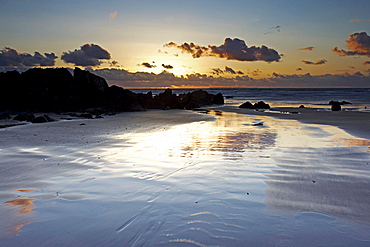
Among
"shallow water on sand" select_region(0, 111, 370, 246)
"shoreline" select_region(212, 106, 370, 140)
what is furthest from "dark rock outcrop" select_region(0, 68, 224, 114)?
"shallow water on sand" select_region(0, 111, 370, 246)

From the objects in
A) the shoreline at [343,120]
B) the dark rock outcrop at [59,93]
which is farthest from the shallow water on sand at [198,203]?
the dark rock outcrop at [59,93]

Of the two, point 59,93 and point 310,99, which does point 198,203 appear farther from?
point 310,99

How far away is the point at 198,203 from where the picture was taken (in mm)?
3979

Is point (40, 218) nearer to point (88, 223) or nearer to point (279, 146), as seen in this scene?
point (88, 223)

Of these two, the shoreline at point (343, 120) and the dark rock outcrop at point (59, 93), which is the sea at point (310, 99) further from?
the dark rock outcrop at point (59, 93)

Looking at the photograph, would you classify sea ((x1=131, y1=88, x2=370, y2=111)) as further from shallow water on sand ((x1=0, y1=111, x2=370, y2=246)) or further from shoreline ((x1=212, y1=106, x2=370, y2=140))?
shallow water on sand ((x1=0, y1=111, x2=370, y2=246))

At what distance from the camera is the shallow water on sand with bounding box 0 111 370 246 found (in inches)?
120

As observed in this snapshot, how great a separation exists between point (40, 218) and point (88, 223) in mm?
767

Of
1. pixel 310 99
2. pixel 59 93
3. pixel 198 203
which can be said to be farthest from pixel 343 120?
pixel 310 99

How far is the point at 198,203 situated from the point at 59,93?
27065mm

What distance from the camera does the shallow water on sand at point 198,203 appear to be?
3049mm

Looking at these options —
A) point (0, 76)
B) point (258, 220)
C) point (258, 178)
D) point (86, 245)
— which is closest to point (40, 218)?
point (86, 245)

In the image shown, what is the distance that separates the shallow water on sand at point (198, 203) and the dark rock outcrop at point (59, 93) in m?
21.3

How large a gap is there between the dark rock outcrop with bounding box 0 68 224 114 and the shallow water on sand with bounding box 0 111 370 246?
70.0ft
